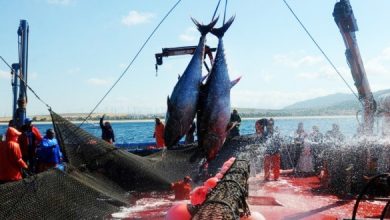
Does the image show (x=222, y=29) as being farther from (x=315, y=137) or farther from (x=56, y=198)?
(x=315, y=137)

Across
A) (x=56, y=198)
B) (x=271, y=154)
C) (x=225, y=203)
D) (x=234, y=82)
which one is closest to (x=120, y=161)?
(x=56, y=198)

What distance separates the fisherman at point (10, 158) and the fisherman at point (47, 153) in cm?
118

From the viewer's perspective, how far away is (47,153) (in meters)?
9.43

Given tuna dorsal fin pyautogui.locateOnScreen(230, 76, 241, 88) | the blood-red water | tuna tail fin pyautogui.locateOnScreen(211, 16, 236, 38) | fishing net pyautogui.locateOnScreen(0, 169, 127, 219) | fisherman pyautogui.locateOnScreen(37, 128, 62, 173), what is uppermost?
tuna tail fin pyautogui.locateOnScreen(211, 16, 236, 38)

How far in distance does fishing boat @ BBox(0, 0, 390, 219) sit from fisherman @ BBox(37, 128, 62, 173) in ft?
2.34

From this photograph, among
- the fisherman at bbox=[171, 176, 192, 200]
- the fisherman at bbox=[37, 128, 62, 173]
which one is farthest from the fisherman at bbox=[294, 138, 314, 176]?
the fisherman at bbox=[37, 128, 62, 173]

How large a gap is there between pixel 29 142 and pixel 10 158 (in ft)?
6.69

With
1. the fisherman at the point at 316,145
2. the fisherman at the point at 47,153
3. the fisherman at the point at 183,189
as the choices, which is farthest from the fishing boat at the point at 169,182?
the fisherman at the point at 316,145

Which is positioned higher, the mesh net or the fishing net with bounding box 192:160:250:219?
the fishing net with bounding box 192:160:250:219

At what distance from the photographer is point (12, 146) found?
26.4 feet

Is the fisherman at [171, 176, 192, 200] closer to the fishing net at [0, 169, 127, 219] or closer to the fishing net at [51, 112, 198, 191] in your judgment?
the fishing net at [51, 112, 198, 191]

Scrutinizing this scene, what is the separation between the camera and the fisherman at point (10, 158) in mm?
8039

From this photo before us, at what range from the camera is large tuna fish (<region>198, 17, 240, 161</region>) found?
525 cm

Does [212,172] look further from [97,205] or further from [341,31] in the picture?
[341,31]
